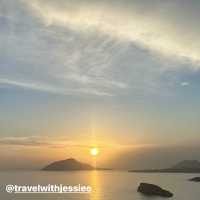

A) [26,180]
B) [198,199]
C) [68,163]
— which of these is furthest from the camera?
[26,180]

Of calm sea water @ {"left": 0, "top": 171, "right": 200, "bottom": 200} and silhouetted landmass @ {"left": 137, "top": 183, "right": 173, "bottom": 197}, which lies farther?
silhouetted landmass @ {"left": 137, "top": 183, "right": 173, "bottom": 197}

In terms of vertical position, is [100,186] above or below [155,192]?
above

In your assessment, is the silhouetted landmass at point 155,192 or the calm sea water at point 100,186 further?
the silhouetted landmass at point 155,192

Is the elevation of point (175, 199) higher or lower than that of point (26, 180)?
lower

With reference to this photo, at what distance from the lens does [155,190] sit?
1789cm

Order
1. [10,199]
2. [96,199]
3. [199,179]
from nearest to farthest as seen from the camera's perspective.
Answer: [10,199]
[96,199]
[199,179]

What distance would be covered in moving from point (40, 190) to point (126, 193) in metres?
12.6

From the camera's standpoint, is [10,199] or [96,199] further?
[96,199]

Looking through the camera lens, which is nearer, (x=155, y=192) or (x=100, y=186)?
(x=155, y=192)

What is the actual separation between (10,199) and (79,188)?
2.10 meters

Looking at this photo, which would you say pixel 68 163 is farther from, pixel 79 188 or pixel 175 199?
pixel 175 199

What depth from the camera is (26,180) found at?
23.0 m

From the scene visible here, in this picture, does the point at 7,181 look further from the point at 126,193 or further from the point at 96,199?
the point at 96,199

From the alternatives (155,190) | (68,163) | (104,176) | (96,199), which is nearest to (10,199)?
(68,163)
